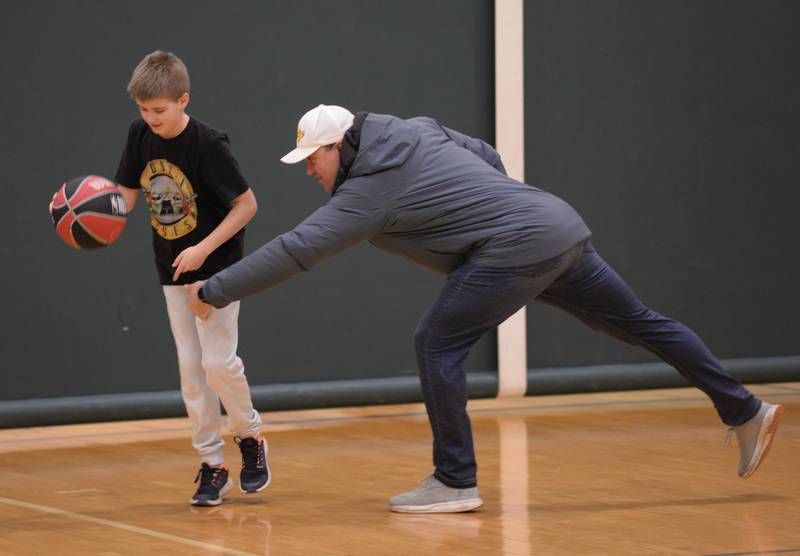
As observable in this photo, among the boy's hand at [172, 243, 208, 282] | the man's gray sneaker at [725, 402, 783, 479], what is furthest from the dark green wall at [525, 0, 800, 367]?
the boy's hand at [172, 243, 208, 282]

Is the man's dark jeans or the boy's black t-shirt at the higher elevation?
the boy's black t-shirt

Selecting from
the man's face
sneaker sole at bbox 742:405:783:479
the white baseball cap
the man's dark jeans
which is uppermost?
the white baseball cap

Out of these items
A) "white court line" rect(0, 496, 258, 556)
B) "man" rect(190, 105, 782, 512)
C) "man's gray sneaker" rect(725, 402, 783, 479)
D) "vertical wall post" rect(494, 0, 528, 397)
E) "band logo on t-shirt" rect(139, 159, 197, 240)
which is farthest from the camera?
"vertical wall post" rect(494, 0, 528, 397)

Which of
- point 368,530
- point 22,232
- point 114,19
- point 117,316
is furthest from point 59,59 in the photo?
point 368,530

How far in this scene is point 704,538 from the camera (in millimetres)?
4082

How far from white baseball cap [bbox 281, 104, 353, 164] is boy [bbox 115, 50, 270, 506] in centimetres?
31

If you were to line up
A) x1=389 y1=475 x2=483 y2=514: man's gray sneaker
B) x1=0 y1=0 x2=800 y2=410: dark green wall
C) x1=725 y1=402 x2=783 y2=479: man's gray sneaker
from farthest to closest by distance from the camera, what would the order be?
x1=0 y1=0 x2=800 y2=410: dark green wall < x1=725 y1=402 x2=783 y2=479: man's gray sneaker < x1=389 y1=475 x2=483 y2=514: man's gray sneaker

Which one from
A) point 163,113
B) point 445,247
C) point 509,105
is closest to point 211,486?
point 445,247

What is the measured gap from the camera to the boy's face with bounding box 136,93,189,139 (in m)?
4.47

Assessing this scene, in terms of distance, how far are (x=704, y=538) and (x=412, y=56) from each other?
11.9ft

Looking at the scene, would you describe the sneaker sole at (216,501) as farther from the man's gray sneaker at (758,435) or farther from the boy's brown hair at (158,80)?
the man's gray sneaker at (758,435)

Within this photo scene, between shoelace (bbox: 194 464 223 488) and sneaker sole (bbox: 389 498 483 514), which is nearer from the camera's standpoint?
sneaker sole (bbox: 389 498 483 514)

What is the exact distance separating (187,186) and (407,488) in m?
1.29

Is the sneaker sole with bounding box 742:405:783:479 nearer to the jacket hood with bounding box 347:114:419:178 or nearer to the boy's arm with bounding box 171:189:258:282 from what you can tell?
the jacket hood with bounding box 347:114:419:178
